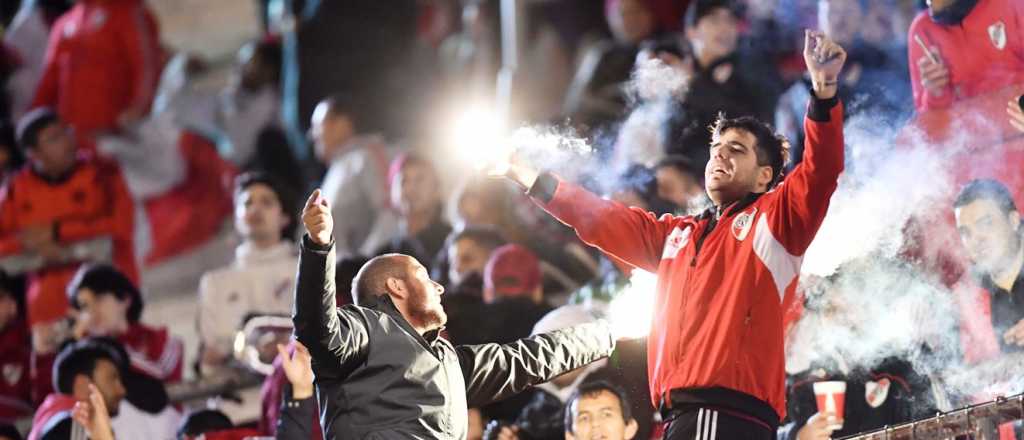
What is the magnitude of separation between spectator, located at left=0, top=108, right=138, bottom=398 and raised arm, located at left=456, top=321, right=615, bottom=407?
5.37 meters

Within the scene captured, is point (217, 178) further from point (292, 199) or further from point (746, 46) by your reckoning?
point (746, 46)

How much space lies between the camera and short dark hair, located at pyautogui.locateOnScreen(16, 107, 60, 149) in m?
12.5

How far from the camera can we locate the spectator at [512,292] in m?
9.53

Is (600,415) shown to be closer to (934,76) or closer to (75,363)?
(934,76)

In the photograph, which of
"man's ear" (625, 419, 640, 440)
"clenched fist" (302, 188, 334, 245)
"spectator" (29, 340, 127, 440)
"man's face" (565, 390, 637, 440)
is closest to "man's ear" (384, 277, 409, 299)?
"clenched fist" (302, 188, 334, 245)

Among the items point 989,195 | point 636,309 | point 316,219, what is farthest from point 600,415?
point 316,219

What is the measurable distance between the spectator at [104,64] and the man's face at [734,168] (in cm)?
788

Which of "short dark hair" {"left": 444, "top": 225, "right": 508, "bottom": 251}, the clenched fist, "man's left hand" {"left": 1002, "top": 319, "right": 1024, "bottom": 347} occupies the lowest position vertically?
the clenched fist

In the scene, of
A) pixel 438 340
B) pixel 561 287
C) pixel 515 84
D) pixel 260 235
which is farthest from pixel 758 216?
pixel 515 84

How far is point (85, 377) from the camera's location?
9828mm

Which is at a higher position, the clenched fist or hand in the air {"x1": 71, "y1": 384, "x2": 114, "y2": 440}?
the clenched fist

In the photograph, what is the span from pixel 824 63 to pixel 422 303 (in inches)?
71.2

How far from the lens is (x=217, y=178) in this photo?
46.0ft

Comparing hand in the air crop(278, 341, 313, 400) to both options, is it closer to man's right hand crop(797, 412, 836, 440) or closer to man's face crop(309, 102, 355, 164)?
man's right hand crop(797, 412, 836, 440)
